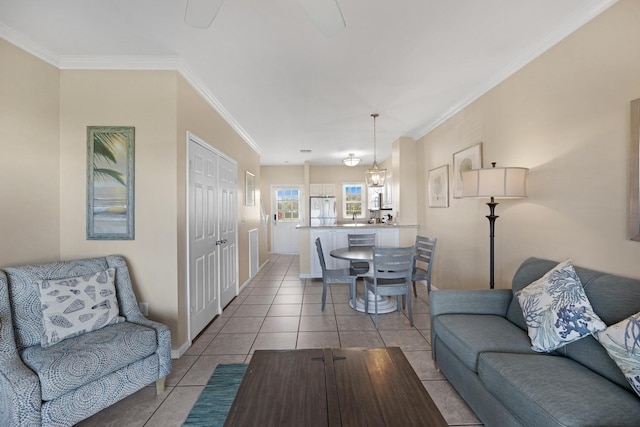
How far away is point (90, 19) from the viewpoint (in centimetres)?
184

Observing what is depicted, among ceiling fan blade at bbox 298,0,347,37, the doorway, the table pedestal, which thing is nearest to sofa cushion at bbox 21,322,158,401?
the doorway

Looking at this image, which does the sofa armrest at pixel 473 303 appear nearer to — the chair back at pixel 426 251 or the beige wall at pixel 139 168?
the chair back at pixel 426 251

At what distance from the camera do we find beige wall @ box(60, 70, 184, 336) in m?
2.29

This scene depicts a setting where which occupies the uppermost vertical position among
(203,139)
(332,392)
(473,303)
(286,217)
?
(203,139)

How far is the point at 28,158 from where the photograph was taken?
205 centimetres

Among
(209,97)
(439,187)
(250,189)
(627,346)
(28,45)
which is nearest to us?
(627,346)

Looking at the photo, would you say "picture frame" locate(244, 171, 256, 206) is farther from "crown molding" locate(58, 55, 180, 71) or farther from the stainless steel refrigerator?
the stainless steel refrigerator

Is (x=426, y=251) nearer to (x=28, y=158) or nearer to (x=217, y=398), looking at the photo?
(x=217, y=398)

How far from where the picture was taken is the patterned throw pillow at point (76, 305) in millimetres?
1676

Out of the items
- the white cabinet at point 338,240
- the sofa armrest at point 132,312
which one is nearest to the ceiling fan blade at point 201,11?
the sofa armrest at point 132,312

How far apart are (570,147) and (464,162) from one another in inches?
54.1

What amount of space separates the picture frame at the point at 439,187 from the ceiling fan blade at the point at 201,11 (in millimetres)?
3302

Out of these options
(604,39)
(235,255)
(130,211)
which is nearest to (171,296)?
(130,211)

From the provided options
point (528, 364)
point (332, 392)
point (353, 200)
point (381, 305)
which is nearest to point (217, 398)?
point (332, 392)
